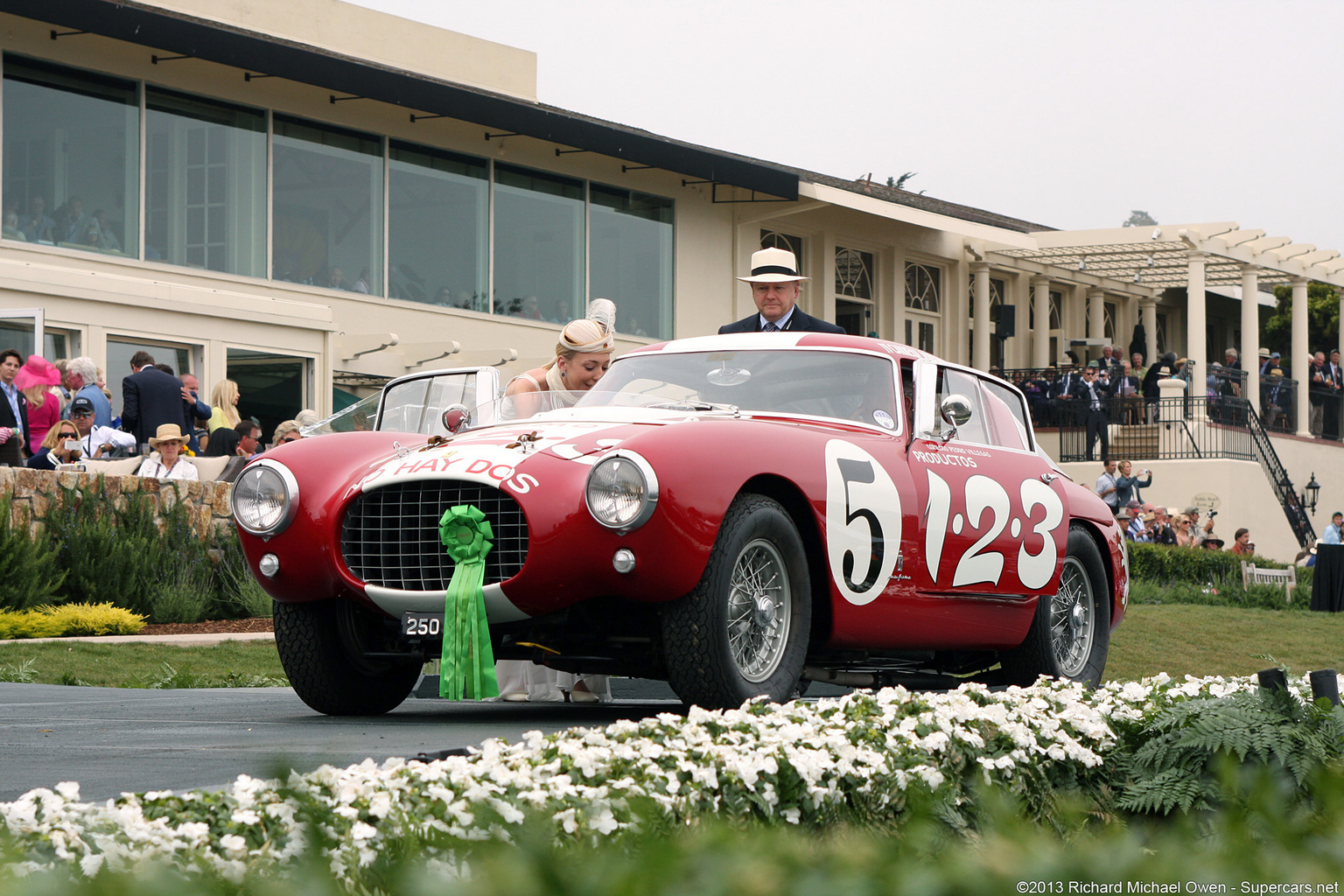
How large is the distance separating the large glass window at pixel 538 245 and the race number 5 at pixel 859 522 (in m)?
19.8

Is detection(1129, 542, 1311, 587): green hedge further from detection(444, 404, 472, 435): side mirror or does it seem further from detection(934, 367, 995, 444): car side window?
detection(444, 404, 472, 435): side mirror

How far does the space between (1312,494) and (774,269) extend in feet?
99.2

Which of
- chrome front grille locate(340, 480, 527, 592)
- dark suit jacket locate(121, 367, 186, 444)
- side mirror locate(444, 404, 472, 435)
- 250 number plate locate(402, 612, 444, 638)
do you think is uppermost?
dark suit jacket locate(121, 367, 186, 444)

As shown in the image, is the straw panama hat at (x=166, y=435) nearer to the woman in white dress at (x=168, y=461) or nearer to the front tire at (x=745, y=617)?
the woman in white dress at (x=168, y=461)

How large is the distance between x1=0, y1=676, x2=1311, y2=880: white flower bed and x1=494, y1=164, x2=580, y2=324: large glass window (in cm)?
2152

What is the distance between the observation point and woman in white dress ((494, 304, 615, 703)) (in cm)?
742

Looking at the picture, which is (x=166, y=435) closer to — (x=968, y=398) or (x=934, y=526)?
(x=968, y=398)

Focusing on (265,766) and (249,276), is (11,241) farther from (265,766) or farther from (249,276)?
(265,766)

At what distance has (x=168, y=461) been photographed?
48.1ft

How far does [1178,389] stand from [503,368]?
558 inches

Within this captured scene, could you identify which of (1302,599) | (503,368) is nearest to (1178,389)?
(1302,599)

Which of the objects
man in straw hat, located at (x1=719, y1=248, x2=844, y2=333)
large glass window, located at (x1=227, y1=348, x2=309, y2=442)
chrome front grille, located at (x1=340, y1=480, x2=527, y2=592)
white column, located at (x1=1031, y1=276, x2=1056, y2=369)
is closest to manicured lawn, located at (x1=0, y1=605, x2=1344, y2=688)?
chrome front grille, located at (x1=340, y1=480, x2=527, y2=592)

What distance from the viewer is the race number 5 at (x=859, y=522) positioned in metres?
6.41

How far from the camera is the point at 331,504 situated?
636 centimetres
